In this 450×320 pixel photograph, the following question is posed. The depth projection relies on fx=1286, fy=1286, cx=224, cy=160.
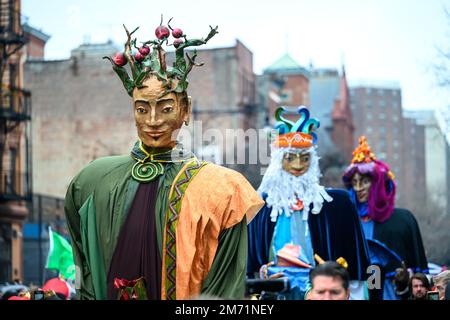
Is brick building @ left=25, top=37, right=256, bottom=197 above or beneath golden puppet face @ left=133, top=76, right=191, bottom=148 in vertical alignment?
above

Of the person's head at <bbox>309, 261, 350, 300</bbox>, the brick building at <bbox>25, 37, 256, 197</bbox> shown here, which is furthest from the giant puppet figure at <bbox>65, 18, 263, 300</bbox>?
the brick building at <bbox>25, 37, 256, 197</bbox>

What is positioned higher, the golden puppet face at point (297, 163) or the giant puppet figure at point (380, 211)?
the golden puppet face at point (297, 163)

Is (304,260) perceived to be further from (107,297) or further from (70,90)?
(70,90)

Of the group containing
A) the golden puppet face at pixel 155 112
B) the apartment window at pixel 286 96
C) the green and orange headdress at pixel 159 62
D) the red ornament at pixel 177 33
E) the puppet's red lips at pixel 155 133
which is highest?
the apartment window at pixel 286 96

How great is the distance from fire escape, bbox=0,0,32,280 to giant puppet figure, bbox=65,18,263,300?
93.2ft

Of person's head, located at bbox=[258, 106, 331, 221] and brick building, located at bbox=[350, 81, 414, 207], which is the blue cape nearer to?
person's head, located at bbox=[258, 106, 331, 221]

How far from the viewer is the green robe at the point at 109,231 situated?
780 centimetres

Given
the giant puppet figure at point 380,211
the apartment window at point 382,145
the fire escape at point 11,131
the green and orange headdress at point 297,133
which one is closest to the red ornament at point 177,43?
the green and orange headdress at point 297,133

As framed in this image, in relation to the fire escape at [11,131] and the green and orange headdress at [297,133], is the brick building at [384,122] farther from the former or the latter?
the green and orange headdress at [297,133]

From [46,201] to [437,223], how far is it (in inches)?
708

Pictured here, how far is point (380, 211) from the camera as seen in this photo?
49.1ft

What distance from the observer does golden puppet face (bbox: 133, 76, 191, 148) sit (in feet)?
26.0

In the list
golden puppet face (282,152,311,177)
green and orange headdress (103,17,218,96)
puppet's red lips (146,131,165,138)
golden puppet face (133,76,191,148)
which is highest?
green and orange headdress (103,17,218,96)

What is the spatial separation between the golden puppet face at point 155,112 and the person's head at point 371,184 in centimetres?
719
